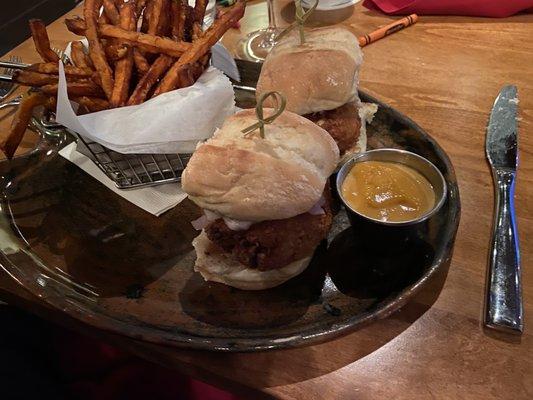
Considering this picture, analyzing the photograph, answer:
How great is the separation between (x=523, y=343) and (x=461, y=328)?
0.15 metres

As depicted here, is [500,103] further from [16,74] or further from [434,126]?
[16,74]

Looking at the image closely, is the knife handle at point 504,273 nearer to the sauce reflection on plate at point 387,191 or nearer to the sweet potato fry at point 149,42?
the sauce reflection on plate at point 387,191

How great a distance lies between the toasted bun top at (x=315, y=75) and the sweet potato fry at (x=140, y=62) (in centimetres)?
43

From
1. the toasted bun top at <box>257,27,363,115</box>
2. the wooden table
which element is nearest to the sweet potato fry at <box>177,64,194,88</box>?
the toasted bun top at <box>257,27,363,115</box>

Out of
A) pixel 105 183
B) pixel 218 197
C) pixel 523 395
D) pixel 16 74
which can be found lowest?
pixel 523 395

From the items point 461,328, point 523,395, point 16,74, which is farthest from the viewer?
point 16,74

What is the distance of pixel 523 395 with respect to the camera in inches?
43.4

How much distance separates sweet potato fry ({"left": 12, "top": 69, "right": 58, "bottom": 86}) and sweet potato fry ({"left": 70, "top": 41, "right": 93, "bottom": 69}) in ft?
0.49

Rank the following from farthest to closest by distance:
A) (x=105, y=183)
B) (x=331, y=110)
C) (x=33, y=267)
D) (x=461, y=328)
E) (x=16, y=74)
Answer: (x=105, y=183) < (x=331, y=110) < (x=16, y=74) < (x=33, y=267) < (x=461, y=328)

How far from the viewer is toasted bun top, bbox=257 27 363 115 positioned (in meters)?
1.64

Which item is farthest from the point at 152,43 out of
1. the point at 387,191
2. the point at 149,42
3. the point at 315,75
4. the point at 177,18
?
the point at 387,191

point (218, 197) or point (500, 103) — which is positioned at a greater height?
point (218, 197)

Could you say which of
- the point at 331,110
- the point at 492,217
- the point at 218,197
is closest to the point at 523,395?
the point at 492,217

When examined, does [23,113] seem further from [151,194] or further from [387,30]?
[387,30]
